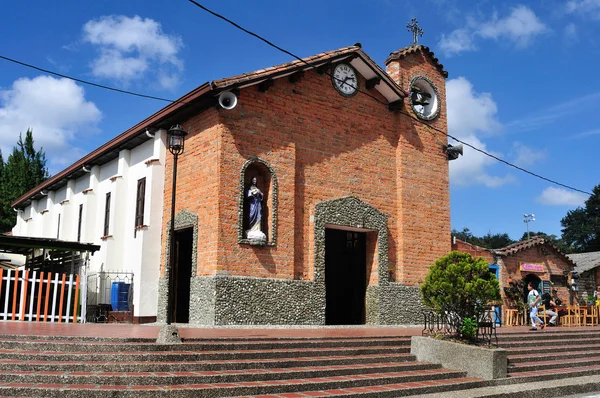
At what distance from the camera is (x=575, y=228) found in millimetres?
67062

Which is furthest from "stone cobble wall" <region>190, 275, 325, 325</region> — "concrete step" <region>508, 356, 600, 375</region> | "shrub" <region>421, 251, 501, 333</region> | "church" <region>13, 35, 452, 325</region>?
"concrete step" <region>508, 356, 600, 375</region>

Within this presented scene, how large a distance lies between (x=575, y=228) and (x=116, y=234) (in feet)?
204

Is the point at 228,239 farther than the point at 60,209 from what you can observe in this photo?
No

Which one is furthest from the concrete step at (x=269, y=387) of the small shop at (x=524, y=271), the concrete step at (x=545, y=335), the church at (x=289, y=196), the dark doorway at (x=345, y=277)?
the small shop at (x=524, y=271)

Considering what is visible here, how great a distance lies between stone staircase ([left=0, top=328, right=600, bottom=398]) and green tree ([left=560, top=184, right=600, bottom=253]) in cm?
5937

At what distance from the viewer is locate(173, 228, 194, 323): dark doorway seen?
1616cm

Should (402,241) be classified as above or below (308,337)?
above

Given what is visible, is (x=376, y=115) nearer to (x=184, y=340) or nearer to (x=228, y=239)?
(x=228, y=239)

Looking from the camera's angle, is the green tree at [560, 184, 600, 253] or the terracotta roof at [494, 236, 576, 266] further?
the green tree at [560, 184, 600, 253]

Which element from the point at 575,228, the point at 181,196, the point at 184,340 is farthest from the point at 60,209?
the point at 575,228

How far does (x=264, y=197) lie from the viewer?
588 inches

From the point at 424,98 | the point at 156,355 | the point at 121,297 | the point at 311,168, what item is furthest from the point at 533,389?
the point at 424,98

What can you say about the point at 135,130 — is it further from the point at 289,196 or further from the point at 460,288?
the point at 460,288

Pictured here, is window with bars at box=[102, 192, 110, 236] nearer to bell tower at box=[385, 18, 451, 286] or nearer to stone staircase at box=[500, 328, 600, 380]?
bell tower at box=[385, 18, 451, 286]
